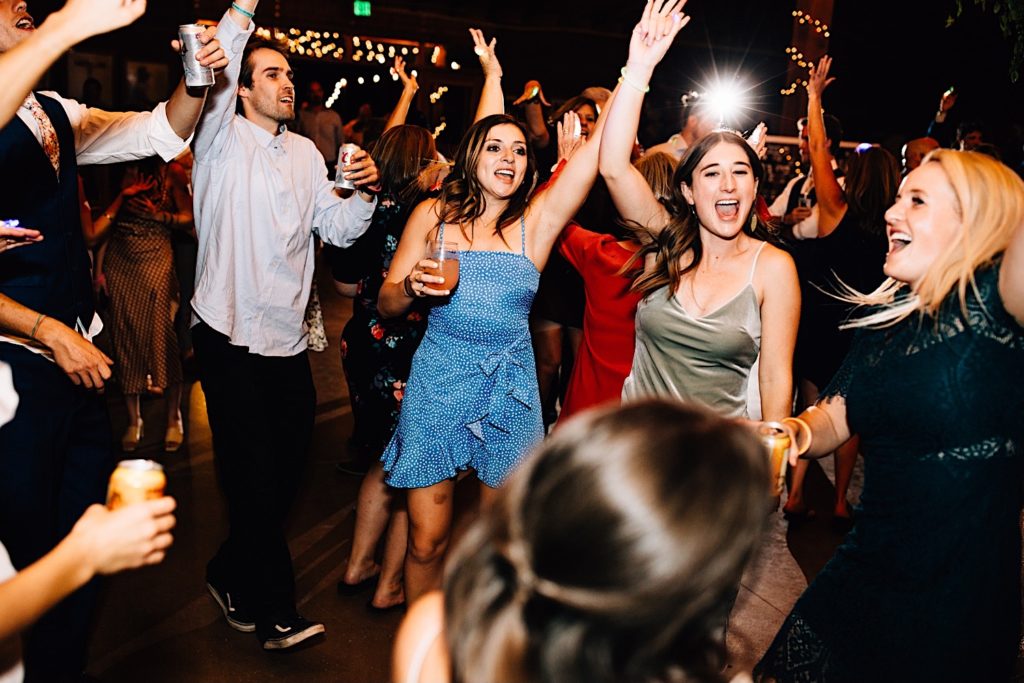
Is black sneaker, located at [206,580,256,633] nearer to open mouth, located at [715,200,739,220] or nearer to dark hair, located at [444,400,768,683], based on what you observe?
open mouth, located at [715,200,739,220]

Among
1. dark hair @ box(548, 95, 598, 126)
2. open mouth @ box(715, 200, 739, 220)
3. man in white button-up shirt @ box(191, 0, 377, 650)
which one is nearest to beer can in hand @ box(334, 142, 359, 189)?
man in white button-up shirt @ box(191, 0, 377, 650)

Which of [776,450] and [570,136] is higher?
[570,136]

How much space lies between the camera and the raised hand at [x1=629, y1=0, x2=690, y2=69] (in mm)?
2744

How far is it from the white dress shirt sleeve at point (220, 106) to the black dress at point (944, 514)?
2.24m

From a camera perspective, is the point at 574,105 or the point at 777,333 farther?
the point at 574,105

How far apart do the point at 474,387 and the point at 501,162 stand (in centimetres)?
79

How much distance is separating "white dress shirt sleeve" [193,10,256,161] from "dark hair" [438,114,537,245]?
789 millimetres

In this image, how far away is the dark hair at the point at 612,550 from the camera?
1.06 meters

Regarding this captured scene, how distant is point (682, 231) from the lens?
3070mm

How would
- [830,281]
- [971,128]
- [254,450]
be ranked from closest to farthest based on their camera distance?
[254,450] → [830,281] → [971,128]

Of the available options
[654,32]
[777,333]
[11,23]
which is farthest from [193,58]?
[777,333]

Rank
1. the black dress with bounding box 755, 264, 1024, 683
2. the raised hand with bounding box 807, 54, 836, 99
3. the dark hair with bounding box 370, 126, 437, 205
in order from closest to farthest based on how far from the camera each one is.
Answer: the black dress with bounding box 755, 264, 1024, 683 < the dark hair with bounding box 370, 126, 437, 205 < the raised hand with bounding box 807, 54, 836, 99

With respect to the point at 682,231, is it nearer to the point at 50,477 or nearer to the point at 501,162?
the point at 501,162

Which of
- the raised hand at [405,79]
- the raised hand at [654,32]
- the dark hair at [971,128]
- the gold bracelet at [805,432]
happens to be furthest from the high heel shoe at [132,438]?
the dark hair at [971,128]
